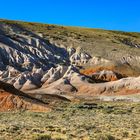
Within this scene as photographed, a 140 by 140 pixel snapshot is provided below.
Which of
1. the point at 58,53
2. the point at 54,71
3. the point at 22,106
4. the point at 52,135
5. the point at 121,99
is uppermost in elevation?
the point at 58,53

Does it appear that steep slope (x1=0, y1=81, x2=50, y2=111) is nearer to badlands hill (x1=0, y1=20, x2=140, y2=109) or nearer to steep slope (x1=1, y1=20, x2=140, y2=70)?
badlands hill (x1=0, y1=20, x2=140, y2=109)

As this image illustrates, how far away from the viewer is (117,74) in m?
106

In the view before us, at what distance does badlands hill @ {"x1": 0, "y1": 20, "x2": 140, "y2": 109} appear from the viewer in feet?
304

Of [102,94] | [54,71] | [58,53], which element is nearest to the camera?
[102,94]

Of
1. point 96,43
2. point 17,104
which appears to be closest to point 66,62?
point 96,43

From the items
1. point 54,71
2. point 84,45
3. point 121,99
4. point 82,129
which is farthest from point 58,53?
point 82,129

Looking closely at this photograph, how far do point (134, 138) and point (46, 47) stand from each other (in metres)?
98.9

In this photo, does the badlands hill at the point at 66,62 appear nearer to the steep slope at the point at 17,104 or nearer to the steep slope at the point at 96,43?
the steep slope at the point at 96,43

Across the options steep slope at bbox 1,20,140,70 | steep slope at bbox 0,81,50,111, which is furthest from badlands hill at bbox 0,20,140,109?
steep slope at bbox 0,81,50,111

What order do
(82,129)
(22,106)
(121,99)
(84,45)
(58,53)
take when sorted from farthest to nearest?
(84,45) → (58,53) → (121,99) → (22,106) → (82,129)

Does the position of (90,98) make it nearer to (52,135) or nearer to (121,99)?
(121,99)

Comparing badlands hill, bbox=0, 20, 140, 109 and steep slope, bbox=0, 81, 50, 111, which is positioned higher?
badlands hill, bbox=0, 20, 140, 109

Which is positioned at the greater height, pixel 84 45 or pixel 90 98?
pixel 84 45

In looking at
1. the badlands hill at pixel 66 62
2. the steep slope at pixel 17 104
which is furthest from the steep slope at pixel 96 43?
the steep slope at pixel 17 104
